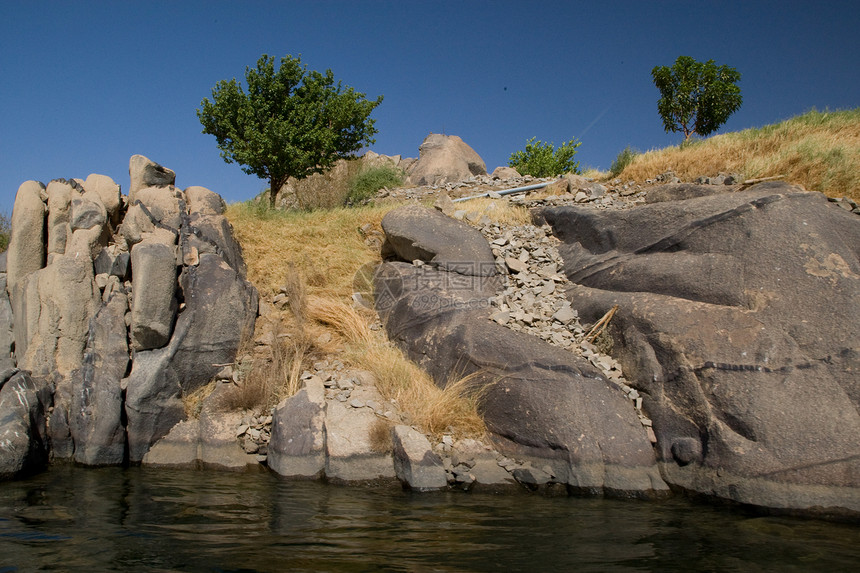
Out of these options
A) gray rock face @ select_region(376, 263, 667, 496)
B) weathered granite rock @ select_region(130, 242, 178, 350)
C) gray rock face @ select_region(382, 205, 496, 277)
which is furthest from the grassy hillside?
weathered granite rock @ select_region(130, 242, 178, 350)

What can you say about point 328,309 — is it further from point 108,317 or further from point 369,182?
point 369,182

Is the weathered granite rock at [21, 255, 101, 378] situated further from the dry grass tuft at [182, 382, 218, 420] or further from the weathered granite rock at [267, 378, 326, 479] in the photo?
the weathered granite rock at [267, 378, 326, 479]

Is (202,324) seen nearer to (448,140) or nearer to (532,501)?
(532,501)

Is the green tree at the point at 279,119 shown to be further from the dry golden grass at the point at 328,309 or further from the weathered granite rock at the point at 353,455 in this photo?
the weathered granite rock at the point at 353,455

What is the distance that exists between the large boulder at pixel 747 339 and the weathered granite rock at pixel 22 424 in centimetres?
668

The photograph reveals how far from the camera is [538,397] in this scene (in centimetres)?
603

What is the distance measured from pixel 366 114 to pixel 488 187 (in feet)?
11.7

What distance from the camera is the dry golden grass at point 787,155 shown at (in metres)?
8.85

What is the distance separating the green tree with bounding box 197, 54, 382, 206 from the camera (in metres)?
12.1

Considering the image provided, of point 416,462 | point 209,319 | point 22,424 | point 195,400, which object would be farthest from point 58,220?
point 416,462

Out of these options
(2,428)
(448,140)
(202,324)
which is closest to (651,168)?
→ (202,324)

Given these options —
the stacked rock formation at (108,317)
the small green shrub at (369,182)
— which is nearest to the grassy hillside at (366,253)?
the stacked rock formation at (108,317)

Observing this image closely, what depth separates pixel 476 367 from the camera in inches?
261

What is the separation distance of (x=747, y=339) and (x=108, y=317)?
7.51m
